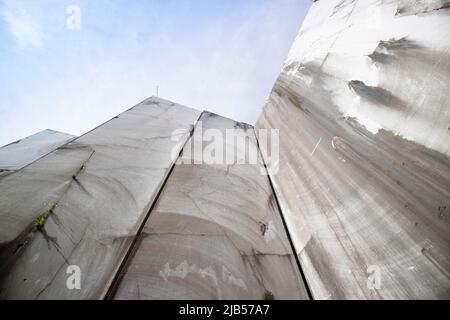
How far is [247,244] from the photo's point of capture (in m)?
1.16

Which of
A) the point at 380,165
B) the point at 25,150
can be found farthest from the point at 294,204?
the point at 25,150

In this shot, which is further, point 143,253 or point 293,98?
point 293,98

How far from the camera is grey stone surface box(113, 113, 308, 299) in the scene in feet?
2.95

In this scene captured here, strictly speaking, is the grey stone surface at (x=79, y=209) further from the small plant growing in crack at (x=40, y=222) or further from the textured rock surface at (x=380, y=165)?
the textured rock surface at (x=380, y=165)

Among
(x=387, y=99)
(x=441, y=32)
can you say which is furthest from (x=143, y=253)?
(x=441, y=32)

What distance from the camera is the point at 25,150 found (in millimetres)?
2061

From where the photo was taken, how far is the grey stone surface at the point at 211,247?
90cm

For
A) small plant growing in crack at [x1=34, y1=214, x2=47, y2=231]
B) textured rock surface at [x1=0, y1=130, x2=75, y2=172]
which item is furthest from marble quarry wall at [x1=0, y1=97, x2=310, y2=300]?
textured rock surface at [x1=0, y1=130, x2=75, y2=172]

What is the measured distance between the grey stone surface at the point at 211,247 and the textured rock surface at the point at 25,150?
3.26 feet

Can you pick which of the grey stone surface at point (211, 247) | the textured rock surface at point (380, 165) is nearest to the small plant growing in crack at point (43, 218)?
the grey stone surface at point (211, 247)

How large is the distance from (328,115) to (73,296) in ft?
4.93

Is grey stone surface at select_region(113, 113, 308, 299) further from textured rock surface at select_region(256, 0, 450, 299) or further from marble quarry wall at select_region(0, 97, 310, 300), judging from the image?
textured rock surface at select_region(256, 0, 450, 299)

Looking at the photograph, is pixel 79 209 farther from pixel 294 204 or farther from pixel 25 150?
pixel 25 150
